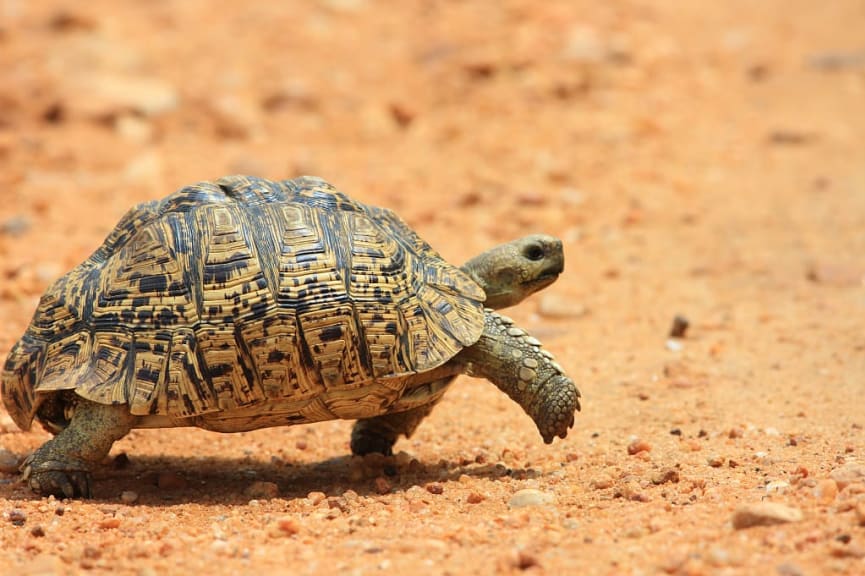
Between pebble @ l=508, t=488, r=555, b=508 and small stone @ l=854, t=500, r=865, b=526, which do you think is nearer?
small stone @ l=854, t=500, r=865, b=526

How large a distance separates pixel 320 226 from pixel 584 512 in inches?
67.1

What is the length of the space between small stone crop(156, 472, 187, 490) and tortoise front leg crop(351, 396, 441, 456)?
0.92 meters

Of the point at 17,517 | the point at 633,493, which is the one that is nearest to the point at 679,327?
the point at 633,493

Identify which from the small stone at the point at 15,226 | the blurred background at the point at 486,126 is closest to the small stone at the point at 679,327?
the blurred background at the point at 486,126

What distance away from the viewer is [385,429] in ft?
18.9

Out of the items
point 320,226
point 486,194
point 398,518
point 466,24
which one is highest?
point 466,24

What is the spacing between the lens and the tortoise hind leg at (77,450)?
4.98 metres

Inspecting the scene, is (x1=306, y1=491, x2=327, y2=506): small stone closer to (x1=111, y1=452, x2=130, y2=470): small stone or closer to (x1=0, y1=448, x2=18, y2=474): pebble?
(x1=111, y1=452, x2=130, y2=470): small stone

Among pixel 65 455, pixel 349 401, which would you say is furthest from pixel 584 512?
pixel 65 455

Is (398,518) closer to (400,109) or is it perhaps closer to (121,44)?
(400,109)

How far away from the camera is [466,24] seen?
47.7ft

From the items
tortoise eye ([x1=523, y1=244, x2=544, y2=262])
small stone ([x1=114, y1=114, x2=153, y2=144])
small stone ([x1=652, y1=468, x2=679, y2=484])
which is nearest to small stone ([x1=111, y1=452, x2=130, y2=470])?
tortoise eye ([x1=523, y1=244, x2=544, y2=262])

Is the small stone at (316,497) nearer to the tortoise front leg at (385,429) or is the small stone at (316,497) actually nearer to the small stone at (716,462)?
the tortoise front leg at (385,429)

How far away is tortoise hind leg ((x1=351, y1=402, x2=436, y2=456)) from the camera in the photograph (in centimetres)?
575
